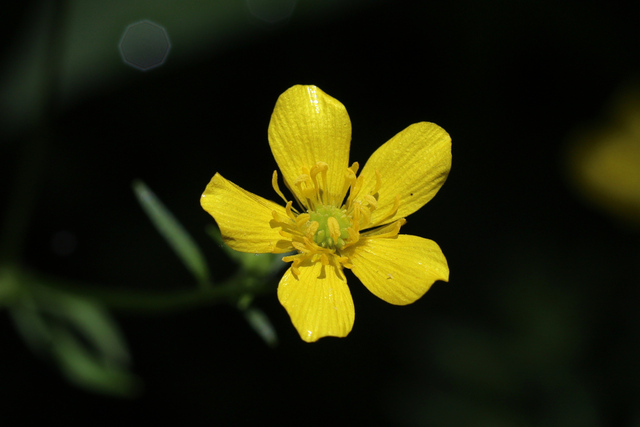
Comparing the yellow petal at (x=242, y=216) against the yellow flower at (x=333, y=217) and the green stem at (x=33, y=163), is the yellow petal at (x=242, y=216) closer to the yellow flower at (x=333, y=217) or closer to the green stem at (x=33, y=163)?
the yellow flower at (x=333, y=217)

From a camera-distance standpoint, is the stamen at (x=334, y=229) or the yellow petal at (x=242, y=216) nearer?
the yellow petal at (x=242, y=216)

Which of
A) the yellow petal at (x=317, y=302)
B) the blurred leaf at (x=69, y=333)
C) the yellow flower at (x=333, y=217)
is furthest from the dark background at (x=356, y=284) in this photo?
the yellow petal at (x=317, y=302)

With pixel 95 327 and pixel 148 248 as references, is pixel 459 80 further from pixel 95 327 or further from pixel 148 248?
pixel 95 327

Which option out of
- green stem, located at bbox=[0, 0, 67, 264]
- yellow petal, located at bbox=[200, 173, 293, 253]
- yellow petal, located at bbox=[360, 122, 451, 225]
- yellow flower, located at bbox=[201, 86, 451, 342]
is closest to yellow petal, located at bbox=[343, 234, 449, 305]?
yellow flower, located at bbox=[201, 86, 451, 342]

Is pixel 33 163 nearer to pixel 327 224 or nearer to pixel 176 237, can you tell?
pixel 176 237

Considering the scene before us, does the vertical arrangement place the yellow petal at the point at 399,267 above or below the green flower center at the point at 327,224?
below
